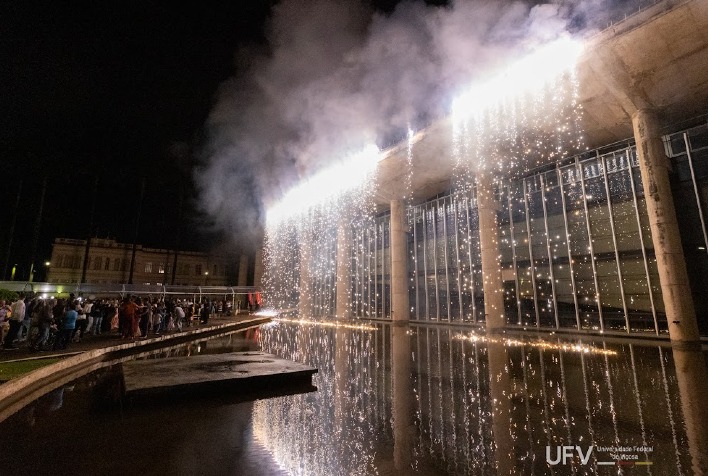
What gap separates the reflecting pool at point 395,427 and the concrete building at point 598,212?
25.9 ft

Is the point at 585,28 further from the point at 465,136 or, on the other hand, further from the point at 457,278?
the point at 457,278

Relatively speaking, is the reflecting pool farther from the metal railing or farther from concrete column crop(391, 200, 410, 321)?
concrete column crop(391, 200, 410, 321)

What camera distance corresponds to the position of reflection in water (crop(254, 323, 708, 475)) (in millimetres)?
3156

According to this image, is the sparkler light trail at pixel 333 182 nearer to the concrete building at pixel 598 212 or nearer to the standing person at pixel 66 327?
the concrete building at pixel 598 212

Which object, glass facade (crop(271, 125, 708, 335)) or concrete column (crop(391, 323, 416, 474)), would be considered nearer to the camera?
concrete column (crop(391, 323, 416, 474))

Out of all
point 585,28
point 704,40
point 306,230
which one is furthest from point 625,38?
point 306,230

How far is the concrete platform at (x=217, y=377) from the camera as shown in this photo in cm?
544

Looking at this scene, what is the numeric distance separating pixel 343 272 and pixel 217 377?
21.2 meters

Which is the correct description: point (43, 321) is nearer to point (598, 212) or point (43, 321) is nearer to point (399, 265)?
point (399, 265)

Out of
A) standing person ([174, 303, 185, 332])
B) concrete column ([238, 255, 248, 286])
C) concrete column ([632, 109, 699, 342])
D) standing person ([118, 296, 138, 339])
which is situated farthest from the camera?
concrete column ([238, 255, 248, 286])

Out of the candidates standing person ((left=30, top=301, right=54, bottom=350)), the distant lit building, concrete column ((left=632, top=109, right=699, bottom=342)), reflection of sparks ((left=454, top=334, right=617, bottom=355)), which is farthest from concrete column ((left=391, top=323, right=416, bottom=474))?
the distant lit building

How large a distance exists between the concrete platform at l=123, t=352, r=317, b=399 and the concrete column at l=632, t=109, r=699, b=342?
12.6 meters

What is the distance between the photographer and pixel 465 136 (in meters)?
15.6

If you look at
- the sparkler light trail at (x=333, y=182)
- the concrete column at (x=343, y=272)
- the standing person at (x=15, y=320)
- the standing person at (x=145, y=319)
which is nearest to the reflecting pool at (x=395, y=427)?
the standing person at (x=15, y=320)
